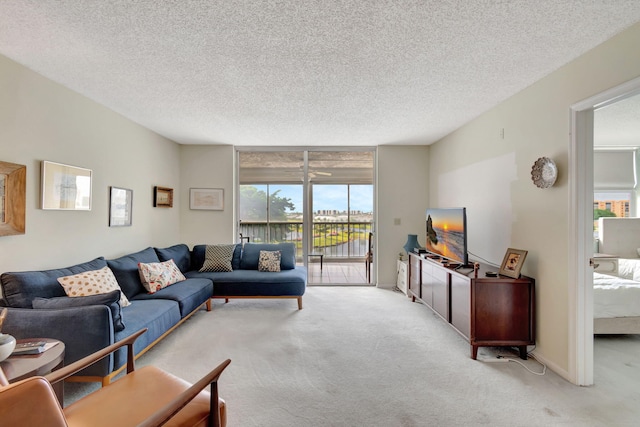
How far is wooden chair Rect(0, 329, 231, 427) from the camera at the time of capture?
789 mm

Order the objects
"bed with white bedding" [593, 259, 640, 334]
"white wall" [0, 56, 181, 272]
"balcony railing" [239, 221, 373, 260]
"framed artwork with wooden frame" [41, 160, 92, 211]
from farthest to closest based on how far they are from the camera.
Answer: "balcony railing" [239, 221, 373, 260]
"bed with white bedding" [593, 259, 640, 334]
"framed artwork with wooden frame" [41, 160, 92, 211]
"white wall" [0, 56, 181, 272]

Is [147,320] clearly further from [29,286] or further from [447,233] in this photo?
[447,233]

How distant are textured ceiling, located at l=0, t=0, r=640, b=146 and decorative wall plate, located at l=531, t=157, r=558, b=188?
728 mm

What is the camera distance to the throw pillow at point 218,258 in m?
4.18

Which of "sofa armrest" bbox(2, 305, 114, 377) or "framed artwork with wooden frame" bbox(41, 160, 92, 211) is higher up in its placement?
"framed artwork with wooden frame" bbox(41, 160, 92, 211)

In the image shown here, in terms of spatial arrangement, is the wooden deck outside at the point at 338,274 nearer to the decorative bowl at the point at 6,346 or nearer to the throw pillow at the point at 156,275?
the throw pillow at the point at 156,275

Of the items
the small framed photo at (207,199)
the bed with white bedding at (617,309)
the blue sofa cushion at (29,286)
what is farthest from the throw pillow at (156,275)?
the bed with white bedding at (617,309)

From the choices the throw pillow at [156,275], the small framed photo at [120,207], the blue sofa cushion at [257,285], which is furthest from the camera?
the blue sofa cushion at [257,285]

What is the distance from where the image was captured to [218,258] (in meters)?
4.26

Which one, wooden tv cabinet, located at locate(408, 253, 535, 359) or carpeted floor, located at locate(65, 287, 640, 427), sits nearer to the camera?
carpeted floor, located at locate(65, 287, 640, 427)

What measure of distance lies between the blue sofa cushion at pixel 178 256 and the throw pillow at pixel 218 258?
24 centimetres

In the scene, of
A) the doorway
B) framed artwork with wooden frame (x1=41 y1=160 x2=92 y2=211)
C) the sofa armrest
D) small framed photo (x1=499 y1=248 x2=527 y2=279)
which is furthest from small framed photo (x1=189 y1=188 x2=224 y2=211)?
small framed photo (x1=499 y1=248 x2=527 y2=279)

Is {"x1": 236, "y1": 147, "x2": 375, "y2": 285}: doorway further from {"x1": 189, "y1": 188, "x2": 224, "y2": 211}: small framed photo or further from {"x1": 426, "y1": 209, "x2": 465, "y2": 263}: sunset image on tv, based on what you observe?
{"x1": 426, "y1": 209, "x2": 465, "y2": 263}: sunset image on tv

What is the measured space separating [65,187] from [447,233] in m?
3.90
